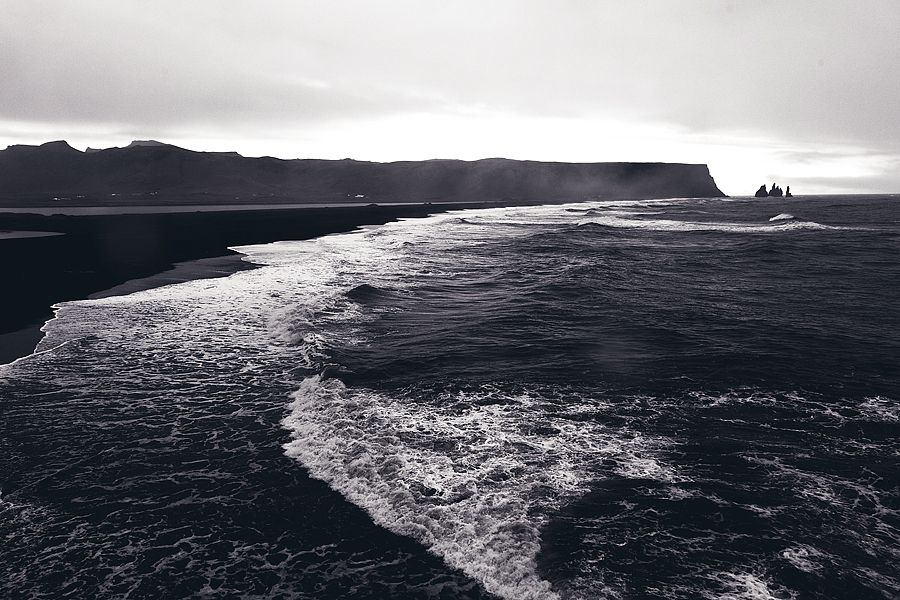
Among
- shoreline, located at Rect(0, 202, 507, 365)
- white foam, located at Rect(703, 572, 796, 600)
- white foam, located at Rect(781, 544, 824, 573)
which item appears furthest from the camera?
shoreline, located at Rect(0, 202, 507, 365)

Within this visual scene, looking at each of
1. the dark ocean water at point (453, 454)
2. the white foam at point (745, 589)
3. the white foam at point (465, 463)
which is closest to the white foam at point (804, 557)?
the dark ocean water at point (453, 454)

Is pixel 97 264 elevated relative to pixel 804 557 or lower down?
elevated

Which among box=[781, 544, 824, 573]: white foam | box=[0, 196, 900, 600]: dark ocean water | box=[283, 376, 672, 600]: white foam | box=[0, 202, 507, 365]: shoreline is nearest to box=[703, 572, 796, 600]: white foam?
box=[0, 196, 900, 600]: dark ocean water

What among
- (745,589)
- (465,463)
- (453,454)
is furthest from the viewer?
(453,454)

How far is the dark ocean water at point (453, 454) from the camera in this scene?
6215mm

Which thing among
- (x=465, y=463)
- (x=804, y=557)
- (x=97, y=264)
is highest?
(x=97, y=264)

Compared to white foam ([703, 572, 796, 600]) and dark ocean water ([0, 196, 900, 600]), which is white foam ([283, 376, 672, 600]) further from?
white foam ([703, 572, 796, 600])

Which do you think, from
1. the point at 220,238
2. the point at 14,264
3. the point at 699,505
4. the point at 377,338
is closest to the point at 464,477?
the point at 699,505

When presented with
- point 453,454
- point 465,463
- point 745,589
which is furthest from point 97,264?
point 745,589

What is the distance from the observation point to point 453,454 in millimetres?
9016

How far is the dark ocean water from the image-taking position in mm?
6215

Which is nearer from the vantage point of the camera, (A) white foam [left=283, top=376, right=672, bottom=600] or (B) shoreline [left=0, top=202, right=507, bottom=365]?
(A) white foam [left=283, top=376, right=672, bottom=600]

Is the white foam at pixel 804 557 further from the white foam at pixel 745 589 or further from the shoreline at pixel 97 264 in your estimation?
the shoreline at pixel 97 264

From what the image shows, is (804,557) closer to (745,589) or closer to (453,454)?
(745,589)
